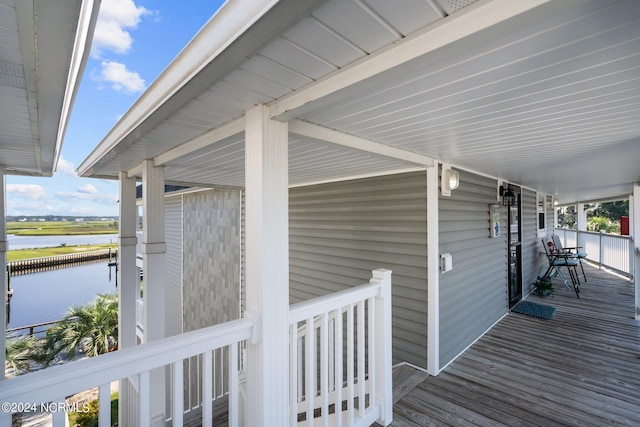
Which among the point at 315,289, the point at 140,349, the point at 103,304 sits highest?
the point at 140,349

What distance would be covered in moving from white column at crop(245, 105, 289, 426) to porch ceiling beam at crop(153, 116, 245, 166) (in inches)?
7.6

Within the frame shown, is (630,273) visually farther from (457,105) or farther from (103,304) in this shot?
(103,304)

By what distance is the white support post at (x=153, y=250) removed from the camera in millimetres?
2721

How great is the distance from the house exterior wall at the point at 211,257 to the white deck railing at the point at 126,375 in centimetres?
436

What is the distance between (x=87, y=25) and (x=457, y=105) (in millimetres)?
1651

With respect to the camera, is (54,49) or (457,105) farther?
(457,105)

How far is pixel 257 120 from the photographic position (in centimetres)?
148

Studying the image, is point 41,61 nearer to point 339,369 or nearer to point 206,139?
point 206,139

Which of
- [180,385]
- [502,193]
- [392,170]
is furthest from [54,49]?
[502,193]

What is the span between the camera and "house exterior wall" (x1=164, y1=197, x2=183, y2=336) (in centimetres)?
718

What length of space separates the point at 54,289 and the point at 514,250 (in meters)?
21.3

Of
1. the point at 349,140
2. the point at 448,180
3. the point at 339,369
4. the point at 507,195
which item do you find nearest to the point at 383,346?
the point at 339,369

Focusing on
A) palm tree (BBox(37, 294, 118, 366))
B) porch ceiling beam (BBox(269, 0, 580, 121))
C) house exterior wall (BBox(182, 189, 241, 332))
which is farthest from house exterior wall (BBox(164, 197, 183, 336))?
porch ceiling beam (BBox(269, 0, 580, 121))

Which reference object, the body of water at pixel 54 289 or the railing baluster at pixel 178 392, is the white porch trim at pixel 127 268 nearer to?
the railing baluster at pixel 178 392
